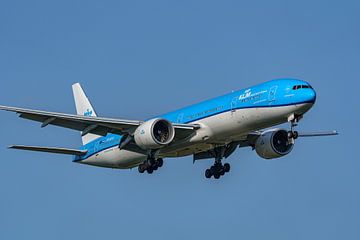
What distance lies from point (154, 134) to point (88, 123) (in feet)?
12.6

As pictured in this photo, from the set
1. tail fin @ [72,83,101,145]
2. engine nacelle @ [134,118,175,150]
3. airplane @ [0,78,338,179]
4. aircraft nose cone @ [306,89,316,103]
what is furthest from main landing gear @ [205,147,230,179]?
tail fin @ [72,83,101,145]

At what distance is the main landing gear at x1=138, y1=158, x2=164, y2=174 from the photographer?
169 feet

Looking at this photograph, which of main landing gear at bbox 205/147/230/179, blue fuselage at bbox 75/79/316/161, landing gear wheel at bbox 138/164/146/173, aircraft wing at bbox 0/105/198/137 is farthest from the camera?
main landing gear at bbox 205/147/230/179

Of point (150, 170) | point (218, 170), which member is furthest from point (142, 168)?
point (218, 170)

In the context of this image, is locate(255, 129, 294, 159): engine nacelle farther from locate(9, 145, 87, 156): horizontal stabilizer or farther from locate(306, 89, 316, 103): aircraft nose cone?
locate(9, 145, 87, 156): horizontal stabilizer

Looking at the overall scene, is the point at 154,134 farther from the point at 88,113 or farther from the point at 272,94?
the point at 88,113

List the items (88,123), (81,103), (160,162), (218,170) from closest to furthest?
(88,123) → (160,162) → (218,170) → (81,103)

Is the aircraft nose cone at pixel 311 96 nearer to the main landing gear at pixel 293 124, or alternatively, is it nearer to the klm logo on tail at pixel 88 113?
the main landing gear at pixel 293 124

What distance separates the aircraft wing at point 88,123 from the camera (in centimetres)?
4831

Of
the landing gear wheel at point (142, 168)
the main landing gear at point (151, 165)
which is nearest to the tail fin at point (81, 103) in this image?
the landing gear wheel at point (142, 168)

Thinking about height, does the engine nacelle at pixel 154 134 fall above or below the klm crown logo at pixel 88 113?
below

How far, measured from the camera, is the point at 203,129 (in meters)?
49.3

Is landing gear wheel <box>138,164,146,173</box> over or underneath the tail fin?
underneath

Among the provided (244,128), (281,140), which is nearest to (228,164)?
(281,140)
